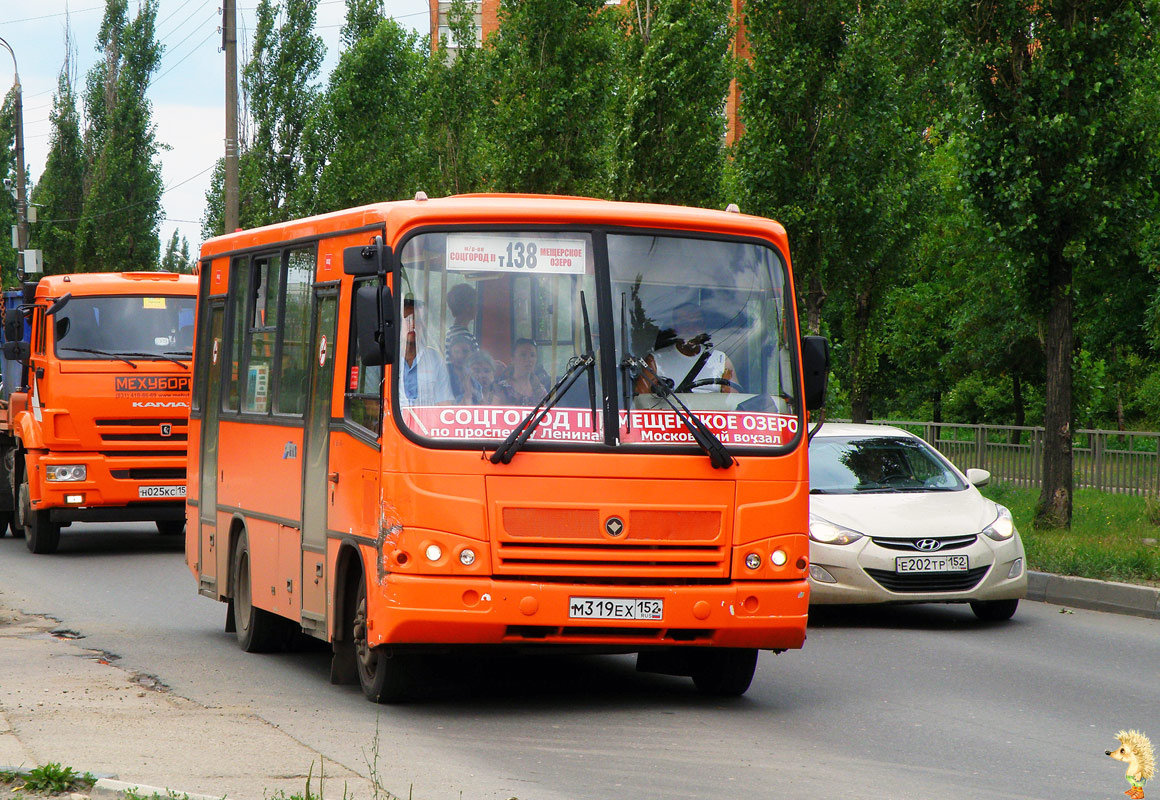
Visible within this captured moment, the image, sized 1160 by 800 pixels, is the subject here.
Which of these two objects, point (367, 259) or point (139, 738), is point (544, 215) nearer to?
point (367, 259)

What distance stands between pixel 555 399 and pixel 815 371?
1.64m

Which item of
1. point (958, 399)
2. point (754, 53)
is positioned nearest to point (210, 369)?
point (754, 53)

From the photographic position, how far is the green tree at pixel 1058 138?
18.2 m

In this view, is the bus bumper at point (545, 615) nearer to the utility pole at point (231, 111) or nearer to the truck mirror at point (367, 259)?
the truck mirror at point (367, 259)

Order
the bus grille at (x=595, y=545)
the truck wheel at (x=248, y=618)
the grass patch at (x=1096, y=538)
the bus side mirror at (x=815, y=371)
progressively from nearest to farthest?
the bus grille at (x=595, y=545) < the bus side mirror at (x=815, y=371) < the truck wheel at (x=248, y=618) < the grass patch at (x=1096, y=538)

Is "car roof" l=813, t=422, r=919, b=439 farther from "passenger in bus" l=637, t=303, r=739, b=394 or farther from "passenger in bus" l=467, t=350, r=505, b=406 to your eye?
"passenger in bus" l=467, t=350, r=505, b=406

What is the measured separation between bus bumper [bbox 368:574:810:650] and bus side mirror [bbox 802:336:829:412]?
119 centimetres

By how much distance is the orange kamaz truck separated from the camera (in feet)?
Answer: 60.7

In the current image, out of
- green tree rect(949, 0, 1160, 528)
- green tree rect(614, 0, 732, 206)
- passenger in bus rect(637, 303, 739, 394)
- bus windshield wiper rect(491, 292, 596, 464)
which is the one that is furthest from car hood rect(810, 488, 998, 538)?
green tree rect(614, 0, 732, 206)

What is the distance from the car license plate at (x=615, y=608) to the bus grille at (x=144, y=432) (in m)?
11.0

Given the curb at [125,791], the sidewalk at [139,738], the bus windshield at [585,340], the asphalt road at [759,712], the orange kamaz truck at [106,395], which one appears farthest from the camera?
the orange kamaz truck at [106,395]

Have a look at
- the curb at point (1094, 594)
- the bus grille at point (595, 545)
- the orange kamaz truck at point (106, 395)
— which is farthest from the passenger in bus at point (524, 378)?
the orange kamaz truck at point (106, 395)

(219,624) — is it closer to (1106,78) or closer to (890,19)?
(1106,78)

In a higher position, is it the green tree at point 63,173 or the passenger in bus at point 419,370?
the green tree at point 63,173
